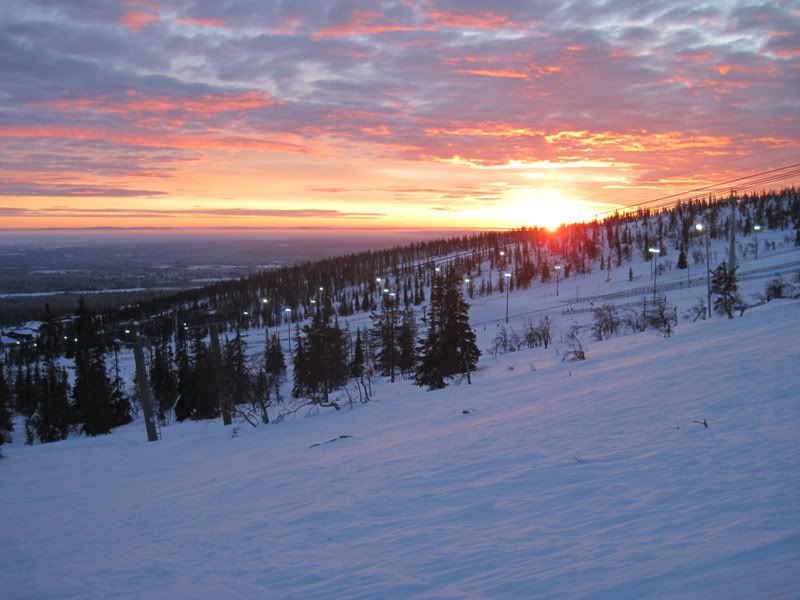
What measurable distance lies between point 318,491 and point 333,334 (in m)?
38.7

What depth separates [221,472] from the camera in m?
13.2

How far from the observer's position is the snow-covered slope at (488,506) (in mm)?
5465

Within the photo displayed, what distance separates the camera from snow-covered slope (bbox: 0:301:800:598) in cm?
546

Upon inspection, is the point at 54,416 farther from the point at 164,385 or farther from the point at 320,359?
the point at 320,359

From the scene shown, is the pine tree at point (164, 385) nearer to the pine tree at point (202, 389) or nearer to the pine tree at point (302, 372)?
the pine tree at point (202, 389)

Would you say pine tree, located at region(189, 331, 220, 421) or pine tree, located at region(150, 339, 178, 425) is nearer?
pine tree, located at region(189, 331, 220, 421)

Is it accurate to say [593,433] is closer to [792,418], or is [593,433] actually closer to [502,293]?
[792,418]

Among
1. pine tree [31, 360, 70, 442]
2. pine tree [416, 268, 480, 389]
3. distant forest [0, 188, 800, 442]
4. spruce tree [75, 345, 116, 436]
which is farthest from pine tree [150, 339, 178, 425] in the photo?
pine tree [416, 268, 480, 389]

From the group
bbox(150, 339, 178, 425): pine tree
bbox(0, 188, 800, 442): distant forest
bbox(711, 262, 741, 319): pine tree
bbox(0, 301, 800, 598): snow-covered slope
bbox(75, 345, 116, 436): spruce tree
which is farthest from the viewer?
bbox(150, 339, 178, 425): pine tree

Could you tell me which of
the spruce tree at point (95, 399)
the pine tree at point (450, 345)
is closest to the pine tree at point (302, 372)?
the spruce tree at point (95, 399)

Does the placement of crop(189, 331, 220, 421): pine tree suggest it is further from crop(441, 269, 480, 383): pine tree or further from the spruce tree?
crop(441, 269, 480, 383): pine tree

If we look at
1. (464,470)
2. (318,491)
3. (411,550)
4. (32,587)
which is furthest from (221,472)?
(411,550)

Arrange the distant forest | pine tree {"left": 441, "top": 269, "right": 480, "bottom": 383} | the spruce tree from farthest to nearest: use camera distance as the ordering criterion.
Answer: the spruce tree
the distant forest
pine tree {"left": 441, "top": 269, "right": 480, "bottom": 383}

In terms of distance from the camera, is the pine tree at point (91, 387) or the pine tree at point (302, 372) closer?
the pine tree at point (91, 387)
